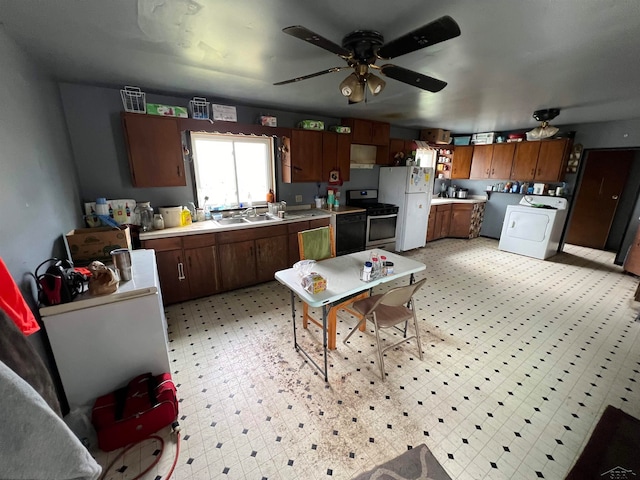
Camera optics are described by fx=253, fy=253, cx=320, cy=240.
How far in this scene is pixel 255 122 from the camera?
3.51m

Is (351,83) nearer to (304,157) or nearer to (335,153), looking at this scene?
(304,157)

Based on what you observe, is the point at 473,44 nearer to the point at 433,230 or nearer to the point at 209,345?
the point at 209,345

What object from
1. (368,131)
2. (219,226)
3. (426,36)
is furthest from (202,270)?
(368,131)

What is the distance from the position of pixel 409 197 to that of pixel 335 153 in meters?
1.63

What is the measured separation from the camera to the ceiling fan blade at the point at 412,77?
1558 millimetres

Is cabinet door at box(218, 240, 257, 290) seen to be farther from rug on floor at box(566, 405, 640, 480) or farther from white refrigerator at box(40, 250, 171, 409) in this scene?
rug on floor at box(566, 405, 640, 480)

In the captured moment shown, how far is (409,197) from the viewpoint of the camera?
15.3 ft

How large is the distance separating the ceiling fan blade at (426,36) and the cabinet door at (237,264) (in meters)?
2.55

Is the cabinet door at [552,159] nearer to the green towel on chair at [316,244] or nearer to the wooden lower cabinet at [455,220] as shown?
the wooden lower cabinet at [455,220]

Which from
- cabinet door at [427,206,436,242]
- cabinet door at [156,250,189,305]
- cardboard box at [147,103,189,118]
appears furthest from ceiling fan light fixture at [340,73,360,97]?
cabinet door at [427,206,436,242]

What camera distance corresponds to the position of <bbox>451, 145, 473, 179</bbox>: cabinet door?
5742mm

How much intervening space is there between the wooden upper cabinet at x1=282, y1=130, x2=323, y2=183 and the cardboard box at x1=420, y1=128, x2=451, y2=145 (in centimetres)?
277

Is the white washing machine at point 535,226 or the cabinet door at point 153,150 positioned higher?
the cabinet door at point 153,150

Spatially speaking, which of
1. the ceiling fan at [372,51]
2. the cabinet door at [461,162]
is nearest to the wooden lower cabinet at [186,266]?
the ceiling fan at [372,51]
